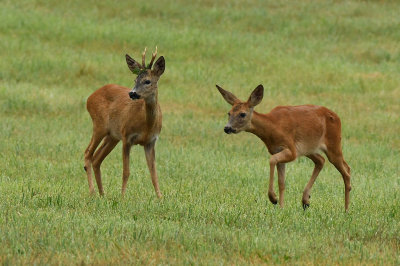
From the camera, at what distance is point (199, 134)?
18.5m

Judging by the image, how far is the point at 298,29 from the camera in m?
32.2

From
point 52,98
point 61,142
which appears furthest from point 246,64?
point 61,142

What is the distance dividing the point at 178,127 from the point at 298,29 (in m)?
14.3

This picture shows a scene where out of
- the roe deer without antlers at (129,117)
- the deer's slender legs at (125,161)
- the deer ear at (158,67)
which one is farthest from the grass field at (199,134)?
the deer ear at (158,67)

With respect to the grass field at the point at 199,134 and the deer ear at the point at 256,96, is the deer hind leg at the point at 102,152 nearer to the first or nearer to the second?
the grass field at the point at 199,134

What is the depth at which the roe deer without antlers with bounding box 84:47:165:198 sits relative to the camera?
1134 cm

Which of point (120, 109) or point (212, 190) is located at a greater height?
A: point (120, 109)

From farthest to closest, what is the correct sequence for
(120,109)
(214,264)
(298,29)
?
(298,29) → (120,109) → (214,264)

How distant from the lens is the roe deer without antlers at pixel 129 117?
37.2 ft

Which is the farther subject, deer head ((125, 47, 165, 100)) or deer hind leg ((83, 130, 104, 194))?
deer hind leg ((83, 130, 104, 194))

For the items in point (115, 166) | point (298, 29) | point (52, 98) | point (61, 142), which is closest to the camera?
point (115, 166)

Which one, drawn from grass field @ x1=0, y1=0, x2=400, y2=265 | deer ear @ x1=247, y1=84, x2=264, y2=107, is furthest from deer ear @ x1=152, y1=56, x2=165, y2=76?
grass field @ x1=0, y1=0, x2=400, y2=265

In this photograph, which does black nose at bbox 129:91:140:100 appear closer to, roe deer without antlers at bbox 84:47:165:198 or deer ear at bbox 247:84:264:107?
roe deer without antlers at bbox 84:47:165:198

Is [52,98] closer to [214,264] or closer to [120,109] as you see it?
[120,109]
